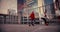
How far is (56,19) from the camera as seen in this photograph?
146 centimetres

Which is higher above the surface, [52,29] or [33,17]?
[33,17]

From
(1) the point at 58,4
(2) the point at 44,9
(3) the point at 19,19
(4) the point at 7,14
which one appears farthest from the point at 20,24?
(1) the point at 58,4

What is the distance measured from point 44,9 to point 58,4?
0.16 m

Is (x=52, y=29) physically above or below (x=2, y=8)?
below

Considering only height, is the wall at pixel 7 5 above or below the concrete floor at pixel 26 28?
above

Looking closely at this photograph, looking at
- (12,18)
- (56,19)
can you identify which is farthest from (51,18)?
(12,18)

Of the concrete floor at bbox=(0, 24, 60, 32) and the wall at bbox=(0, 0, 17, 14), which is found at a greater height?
the wall at bbox=(0, 0, 17, 14)

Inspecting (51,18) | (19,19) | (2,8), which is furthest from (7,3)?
(51,18)

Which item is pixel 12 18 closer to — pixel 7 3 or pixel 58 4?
pixel 7 3

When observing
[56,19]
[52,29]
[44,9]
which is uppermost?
[44,9]

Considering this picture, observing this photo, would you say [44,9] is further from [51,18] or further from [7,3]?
[7,3]

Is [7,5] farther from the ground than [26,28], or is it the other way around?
[7,5]

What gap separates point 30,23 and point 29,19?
42mm

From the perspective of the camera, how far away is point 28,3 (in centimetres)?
144
